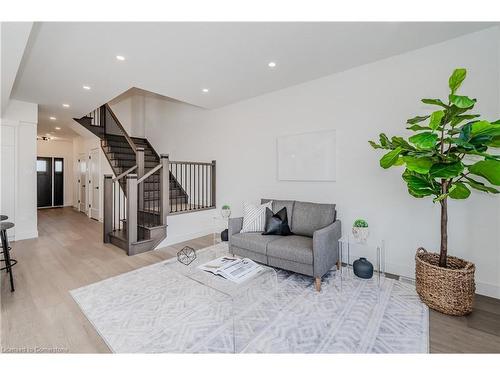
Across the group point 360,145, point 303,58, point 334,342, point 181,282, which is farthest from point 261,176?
point 334,342

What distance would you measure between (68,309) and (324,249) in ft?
8.58

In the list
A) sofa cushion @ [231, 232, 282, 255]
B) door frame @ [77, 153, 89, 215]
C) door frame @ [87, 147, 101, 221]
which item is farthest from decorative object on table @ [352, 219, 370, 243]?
door frame @ [77, 153, 89, 215]

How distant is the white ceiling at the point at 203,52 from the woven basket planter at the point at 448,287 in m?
2.42

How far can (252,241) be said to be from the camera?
3.01 meters

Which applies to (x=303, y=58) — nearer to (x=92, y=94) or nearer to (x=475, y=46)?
(x=475, y=46)

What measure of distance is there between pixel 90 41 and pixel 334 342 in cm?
377

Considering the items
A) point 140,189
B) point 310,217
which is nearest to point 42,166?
point 140,189

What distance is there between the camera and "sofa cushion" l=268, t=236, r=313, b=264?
8.44 ft

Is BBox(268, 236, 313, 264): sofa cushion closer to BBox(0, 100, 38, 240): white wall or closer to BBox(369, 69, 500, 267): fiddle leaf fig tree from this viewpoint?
BBox(369, 69, 500, 267): fiddle leaf fig tree

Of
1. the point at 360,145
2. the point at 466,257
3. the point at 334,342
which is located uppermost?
the point at 360,145

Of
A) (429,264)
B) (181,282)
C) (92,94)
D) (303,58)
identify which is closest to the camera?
(429,264)

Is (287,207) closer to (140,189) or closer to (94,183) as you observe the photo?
(140,189)

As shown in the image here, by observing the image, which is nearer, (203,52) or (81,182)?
(203,52)
